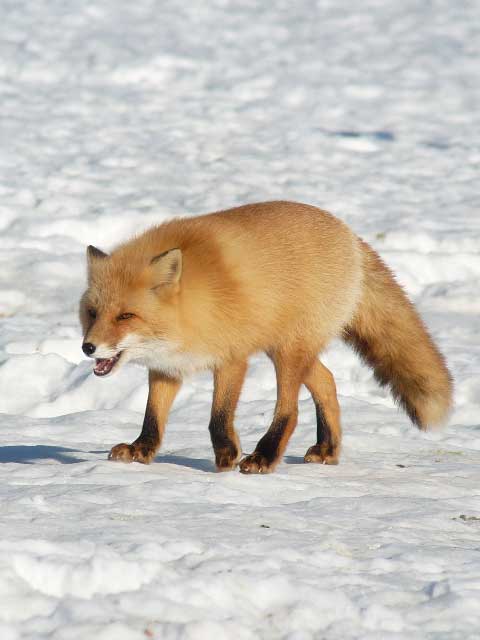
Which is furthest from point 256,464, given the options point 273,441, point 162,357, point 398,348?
point 398,348

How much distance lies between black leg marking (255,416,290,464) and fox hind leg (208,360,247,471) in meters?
0.13

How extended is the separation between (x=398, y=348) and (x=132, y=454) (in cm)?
133

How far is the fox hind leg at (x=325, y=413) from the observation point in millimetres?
4582

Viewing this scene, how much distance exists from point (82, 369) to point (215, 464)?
181cm

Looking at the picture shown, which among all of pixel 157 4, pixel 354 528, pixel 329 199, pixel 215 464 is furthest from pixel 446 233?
pixel 157 4

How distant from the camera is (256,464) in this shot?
4066mm

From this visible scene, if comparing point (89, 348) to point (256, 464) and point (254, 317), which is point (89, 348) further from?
point (256, 464)

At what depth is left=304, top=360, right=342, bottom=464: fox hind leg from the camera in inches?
180

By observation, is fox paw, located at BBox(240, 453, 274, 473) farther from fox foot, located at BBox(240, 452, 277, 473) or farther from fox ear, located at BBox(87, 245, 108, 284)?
fox ear, located at BBox(87, 245, 108, 284)

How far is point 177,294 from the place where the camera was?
392cm

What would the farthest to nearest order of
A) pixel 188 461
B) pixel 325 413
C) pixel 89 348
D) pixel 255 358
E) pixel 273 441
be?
pixel 255 358 < pixel 325 413 < pixel 188 461 < pixel 273 441 < pixel 89 348

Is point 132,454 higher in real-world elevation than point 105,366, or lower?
lower

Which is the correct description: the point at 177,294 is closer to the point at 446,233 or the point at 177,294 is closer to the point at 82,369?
the point at 82,369

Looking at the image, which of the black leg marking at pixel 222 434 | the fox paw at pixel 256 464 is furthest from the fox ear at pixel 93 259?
the fox paw at pixel 256 464
